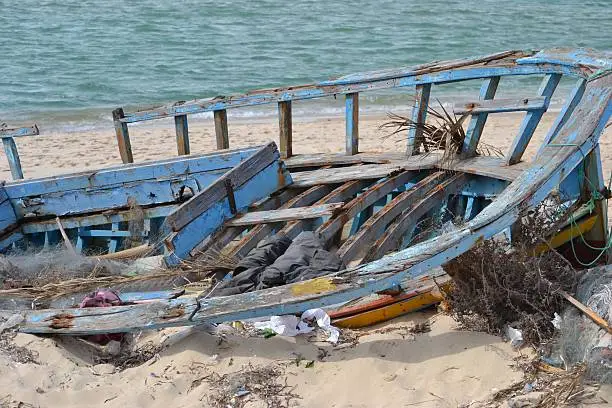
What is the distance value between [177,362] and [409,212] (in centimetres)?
194

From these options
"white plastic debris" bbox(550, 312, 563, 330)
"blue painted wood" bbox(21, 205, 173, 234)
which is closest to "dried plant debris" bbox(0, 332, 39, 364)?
"blue painted wood" bbox(21, 205, 173, 234)

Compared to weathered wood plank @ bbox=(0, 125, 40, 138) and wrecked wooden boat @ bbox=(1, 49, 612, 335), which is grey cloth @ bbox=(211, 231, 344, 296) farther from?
weathered wood plank @ bbox=(0, 125, 40, 138)

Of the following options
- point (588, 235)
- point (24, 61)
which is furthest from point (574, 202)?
point (24, 61)

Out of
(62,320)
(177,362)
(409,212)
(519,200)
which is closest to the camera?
(519,200)

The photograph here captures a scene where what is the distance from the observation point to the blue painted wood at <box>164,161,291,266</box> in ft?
16.6

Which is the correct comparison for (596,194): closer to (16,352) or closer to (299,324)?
(299,324)

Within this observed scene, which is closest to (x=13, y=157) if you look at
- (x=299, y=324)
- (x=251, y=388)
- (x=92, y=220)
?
(x=92, y=220)

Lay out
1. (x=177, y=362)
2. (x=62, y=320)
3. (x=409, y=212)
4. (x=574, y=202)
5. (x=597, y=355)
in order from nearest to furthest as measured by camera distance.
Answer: (x=597, y=355), (x=177, y=362), (x=62, y=320), (x=574, y=202), (x=409, y=212)

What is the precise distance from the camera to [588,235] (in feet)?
15.7

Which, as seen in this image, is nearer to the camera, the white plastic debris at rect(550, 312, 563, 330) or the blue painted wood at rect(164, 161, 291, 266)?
the white plastic debris at rect(550, 312, 563, 330)

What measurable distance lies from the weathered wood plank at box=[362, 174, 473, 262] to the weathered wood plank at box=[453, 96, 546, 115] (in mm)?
500

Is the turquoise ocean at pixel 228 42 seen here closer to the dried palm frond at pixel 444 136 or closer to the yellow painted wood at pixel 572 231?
the dried palm frond at pixel 444 136

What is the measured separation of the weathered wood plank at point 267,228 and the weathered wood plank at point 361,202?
39 centimetres

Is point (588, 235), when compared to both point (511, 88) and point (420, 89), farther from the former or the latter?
point (511, 88)
